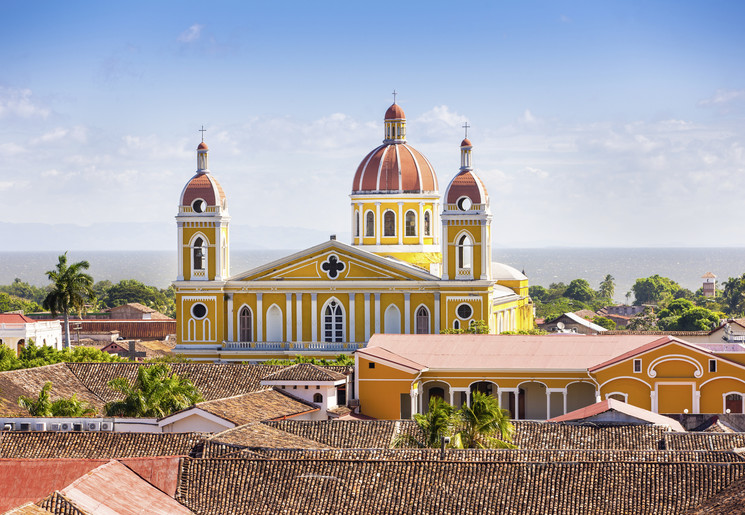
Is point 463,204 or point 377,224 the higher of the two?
point 463,204

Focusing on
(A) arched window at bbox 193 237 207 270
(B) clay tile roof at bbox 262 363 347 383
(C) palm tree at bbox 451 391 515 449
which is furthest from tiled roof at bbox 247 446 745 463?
(A) arched window at bbox 193 237 207 270

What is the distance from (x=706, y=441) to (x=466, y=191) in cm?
2924

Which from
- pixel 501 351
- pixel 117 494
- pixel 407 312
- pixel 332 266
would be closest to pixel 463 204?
pixel 407 312

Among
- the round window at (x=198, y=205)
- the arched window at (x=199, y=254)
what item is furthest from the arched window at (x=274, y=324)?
the round window at (x=198, y=205)

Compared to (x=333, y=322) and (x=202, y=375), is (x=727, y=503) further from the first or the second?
(x=333, y=322)

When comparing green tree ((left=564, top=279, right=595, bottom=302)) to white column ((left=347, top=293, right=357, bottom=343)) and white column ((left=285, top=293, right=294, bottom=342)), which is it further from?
white column ((left=285, top=293, right=294, bottom=342))

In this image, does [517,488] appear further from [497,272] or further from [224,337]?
[497,272]

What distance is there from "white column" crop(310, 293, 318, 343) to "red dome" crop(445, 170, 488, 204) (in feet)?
24.0

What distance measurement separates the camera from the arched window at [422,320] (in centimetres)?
6338

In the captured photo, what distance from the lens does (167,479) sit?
1187 inches

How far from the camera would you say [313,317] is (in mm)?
64188

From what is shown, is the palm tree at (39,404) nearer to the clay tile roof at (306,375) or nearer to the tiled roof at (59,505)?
the clay tile roof at (306,375)

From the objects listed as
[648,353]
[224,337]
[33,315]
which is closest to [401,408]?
[648,353]

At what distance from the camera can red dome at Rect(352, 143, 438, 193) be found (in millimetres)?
69062
